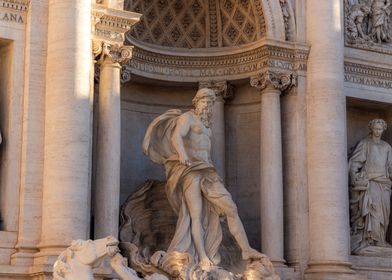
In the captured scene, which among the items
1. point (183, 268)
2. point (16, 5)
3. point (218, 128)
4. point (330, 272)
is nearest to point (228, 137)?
point (218, 128)

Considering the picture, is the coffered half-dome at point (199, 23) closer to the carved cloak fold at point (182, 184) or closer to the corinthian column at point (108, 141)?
the corinthian column at point (108, 141)

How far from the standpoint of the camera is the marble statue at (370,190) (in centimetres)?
2072

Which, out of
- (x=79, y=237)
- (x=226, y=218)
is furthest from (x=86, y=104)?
(x=226, y=218)

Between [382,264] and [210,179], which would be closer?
[210,179]

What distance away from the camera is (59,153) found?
658 inches

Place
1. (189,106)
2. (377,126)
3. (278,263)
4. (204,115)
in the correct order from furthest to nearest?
(189,106) → (377,126) → (278,263) → (204,115)

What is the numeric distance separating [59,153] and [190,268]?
2.84 metres

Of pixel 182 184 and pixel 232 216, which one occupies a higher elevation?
pixel 182 184

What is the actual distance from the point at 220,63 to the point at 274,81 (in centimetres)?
130

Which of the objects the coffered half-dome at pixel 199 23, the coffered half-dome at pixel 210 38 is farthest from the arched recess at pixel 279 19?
the coffered half-dome at pixel 199 23

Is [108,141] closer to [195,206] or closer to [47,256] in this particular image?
[195,206]

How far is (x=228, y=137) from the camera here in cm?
2105

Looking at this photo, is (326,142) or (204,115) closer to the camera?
(204,115)

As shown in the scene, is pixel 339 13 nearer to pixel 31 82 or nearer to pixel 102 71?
pixel 102 71
